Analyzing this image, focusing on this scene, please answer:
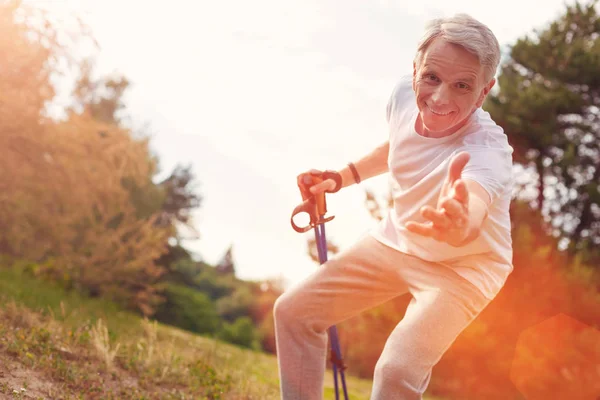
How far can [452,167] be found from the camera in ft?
6.77

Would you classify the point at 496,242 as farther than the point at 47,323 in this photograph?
No

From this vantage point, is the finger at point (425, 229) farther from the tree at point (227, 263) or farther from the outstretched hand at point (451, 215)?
the tree at point (227, 263)

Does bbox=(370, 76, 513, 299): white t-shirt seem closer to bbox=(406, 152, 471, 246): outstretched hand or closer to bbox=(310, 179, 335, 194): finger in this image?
bbox=(406, 152, 471, 246): outstretched hand

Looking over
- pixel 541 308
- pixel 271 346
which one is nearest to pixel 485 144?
pixel 541 308

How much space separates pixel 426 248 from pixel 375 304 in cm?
44

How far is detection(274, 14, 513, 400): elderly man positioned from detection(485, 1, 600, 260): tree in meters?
15.7

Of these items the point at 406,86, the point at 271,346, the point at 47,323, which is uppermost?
the point at 406,86

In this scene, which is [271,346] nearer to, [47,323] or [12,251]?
[12,251]

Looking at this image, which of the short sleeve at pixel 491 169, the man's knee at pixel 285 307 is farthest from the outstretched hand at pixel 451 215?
the man's knee at pixel 285 307

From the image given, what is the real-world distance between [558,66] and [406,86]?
17.0 m

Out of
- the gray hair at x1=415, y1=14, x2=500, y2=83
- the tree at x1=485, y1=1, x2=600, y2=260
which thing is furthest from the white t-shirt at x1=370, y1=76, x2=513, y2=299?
the tree at x1=485, y1=1, x2=600, y2=260

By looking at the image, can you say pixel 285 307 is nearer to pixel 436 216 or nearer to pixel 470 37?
pixel 436 216

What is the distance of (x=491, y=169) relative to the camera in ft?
7.82

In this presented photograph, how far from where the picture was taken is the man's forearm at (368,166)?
10.7 ft
